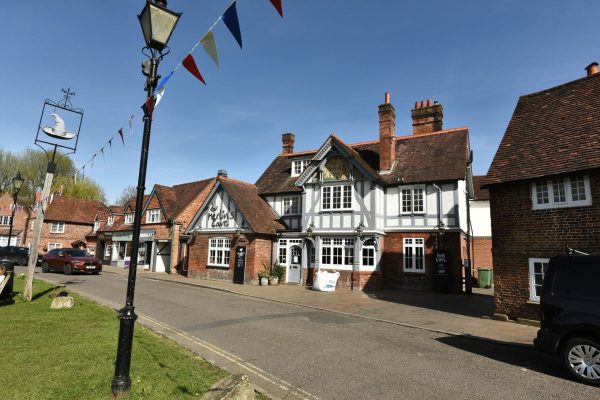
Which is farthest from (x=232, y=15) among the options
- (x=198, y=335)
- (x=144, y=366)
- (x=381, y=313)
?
(x=381, y=313)

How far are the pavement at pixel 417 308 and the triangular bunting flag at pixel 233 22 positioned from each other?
9.23 metres

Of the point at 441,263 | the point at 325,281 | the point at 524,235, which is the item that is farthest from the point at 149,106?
the point at 441,263

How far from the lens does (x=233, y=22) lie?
19.4ft

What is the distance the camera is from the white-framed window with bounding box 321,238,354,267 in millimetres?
21234

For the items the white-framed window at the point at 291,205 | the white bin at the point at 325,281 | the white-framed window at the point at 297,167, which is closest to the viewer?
the white bin at the point at 325,281

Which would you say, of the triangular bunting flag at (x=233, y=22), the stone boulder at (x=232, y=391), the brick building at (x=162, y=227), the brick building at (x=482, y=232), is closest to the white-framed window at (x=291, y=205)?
the brick building at (x=162, y=227)

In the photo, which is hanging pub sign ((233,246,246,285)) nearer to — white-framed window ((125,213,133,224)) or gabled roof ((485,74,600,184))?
gabled roof ((485,74,600,184))

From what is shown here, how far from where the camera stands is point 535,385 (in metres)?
6.54

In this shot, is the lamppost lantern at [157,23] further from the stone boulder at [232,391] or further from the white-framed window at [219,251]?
the white-framed window at [219,251]

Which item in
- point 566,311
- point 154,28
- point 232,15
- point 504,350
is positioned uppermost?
point 232,15

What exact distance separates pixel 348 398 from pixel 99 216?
4441cm

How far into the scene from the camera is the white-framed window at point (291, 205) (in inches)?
1010

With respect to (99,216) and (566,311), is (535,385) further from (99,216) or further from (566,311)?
(99,216)

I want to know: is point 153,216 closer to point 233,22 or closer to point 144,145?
point 144,145
